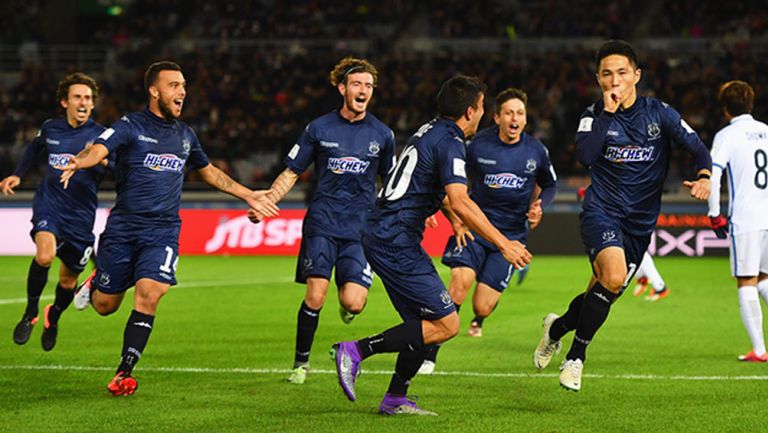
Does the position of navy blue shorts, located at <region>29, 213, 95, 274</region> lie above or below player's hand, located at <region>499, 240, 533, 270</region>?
below

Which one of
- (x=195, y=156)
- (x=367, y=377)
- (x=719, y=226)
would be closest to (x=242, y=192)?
(x=195, y=156)

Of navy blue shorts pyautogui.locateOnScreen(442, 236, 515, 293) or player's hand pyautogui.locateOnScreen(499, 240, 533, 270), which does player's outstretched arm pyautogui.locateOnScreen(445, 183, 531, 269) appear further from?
navy blue shorts pyautogui.locateOnScreen(442, 236, 515, 293)

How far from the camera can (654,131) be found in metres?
8.52

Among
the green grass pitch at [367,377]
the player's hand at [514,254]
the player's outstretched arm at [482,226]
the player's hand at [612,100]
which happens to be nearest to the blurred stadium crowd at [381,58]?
the green grass pitch at [367,377]

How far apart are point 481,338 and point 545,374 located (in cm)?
270

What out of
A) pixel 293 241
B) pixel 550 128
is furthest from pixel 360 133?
pixel 550 128

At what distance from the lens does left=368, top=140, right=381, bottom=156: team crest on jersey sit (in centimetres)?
954

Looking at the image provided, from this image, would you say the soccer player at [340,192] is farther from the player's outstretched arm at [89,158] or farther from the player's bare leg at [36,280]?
the player's bare leg at [36,280]

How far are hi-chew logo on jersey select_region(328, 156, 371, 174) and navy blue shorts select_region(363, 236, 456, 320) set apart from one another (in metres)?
1.89

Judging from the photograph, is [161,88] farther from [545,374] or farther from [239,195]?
[545,374]

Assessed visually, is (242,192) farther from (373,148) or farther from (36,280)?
(36,280)

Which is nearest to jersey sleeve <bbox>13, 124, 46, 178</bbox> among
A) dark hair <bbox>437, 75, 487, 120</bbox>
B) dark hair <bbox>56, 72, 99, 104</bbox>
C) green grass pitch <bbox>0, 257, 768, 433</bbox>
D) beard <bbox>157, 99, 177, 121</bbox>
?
dark hair <bbox>56, 72, 99, 104</bbox>

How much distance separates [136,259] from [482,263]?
3.74m

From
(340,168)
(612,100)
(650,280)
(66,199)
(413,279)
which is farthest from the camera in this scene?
(650,280)
